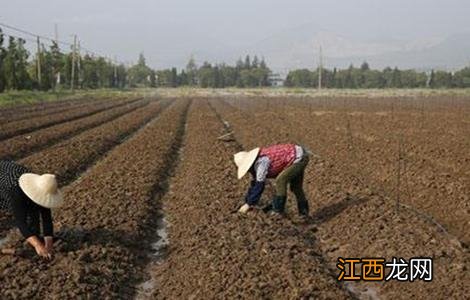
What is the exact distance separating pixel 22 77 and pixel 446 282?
5170 centimetres

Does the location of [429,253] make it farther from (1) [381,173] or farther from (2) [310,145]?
(2) [310,145]

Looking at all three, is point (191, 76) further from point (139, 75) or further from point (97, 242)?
point (97, 242)

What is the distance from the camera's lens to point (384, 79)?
359 feet

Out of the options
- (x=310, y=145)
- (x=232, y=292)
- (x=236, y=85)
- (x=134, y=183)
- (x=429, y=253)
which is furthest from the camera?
(x=236, y=85)

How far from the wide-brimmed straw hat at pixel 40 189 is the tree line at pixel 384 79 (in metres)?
101

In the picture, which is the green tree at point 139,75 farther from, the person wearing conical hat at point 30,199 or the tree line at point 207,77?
the person wearing conical hat at point 30,199

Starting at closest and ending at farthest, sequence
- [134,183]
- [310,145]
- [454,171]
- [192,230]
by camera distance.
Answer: [192,230], [134,183], [454,171], [310,145]

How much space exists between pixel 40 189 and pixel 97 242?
4.09 ft

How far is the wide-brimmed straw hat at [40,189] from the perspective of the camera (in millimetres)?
6094

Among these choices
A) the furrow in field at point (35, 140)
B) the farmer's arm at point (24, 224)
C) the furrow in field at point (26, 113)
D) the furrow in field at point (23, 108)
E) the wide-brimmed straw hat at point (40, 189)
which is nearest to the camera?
the wide-brimmed straw hat at point (40, 189)

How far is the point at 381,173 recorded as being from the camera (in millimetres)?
12305

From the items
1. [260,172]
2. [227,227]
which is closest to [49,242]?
[227,227]

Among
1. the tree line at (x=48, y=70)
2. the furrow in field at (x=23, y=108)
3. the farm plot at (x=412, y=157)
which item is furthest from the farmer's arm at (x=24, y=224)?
the tree line at (x=48, y=70)

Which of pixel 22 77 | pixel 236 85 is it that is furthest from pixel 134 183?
pixel 236 85
